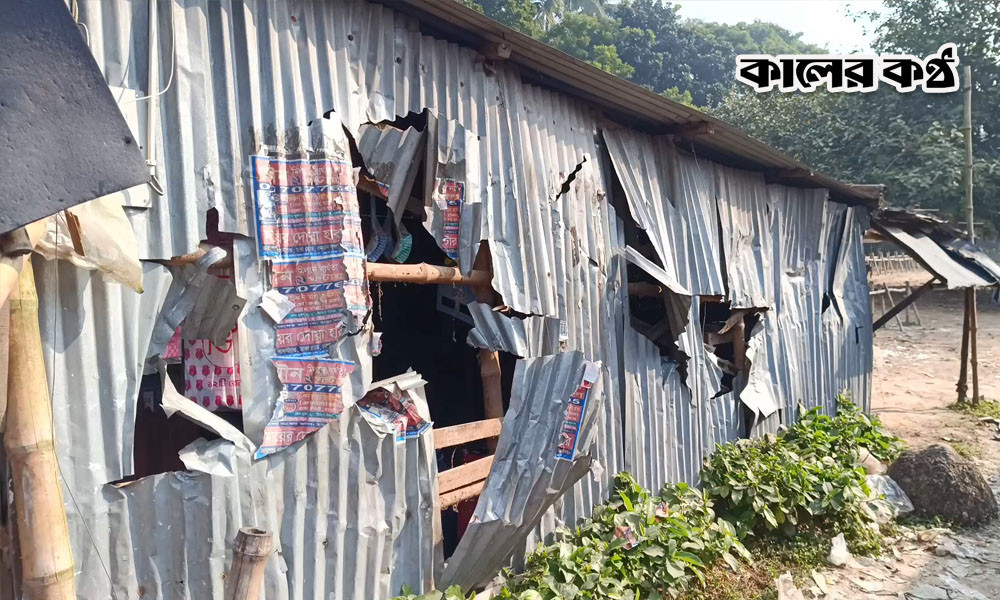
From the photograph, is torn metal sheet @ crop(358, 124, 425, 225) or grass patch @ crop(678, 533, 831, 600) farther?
grass patch @ crop(678, 533, 831, 600)

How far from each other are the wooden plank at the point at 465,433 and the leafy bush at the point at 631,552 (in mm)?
920

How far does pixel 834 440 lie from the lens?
25.7 ft

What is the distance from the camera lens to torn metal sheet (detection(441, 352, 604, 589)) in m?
4.18

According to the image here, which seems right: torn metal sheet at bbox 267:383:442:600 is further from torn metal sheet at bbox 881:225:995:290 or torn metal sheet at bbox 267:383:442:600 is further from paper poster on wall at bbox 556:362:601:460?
torn metal sheet at bbox 881:225:995:290

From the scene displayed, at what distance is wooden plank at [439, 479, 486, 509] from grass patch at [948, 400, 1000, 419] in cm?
1012

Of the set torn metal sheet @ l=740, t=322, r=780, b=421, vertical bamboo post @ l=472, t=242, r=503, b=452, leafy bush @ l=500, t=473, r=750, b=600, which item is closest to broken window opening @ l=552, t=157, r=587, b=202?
vertical bamboo post @ l=472, t=242, r=503, b=452

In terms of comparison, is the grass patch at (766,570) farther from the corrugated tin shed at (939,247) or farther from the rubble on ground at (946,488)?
the corrugated tin shed at (939,247)

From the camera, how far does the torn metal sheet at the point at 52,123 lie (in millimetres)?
1894

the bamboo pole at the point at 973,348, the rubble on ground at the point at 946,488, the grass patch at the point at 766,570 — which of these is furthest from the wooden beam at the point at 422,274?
the bamboo pole at the point at 973,348

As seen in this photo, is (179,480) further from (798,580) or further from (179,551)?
(798,580)

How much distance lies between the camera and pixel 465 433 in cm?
436

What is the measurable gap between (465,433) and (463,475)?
0.86 feet

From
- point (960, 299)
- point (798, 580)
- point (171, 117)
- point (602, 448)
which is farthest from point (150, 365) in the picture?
point (960, 299)

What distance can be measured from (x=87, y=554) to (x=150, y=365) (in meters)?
0.76
